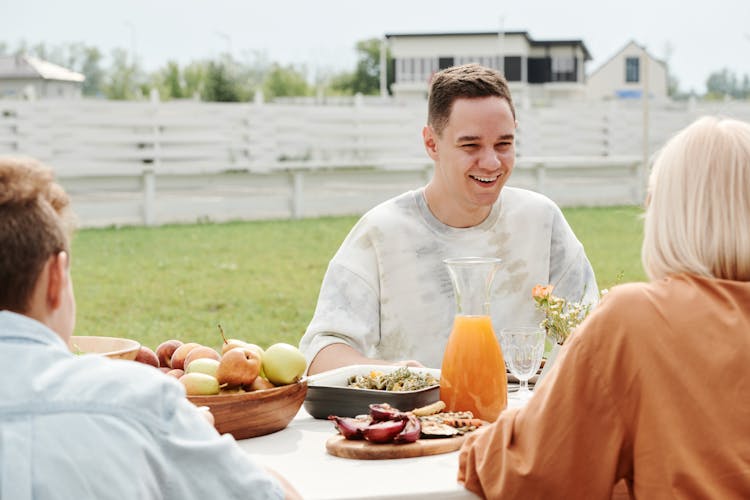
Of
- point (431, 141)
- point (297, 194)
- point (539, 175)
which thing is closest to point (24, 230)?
point (431, 141)

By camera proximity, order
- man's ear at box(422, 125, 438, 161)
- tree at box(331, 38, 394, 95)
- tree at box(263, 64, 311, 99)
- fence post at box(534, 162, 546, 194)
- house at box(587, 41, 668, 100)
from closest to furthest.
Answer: man's ear at box(422, 125, 438, 161) < fence post at box(534, 162, 546, 194) < tree at box(263, 64, 311, 99) < tree at box(331, 38, 394, 95) < house at box(587, 41, 668, 100)

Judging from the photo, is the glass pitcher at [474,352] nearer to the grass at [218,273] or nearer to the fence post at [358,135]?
the grass at [218,273]

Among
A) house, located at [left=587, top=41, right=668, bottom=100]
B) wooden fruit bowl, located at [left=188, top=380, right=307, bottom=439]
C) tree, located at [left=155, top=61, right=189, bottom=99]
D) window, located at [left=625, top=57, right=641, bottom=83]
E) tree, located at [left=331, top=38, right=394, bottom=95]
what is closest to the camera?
wooden fruit bowl, located at [left=188, top=380, right=307, bottom=439]

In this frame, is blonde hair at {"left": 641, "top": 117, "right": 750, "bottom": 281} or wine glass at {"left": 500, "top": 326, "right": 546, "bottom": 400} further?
wine glass at {"left": 500, "top": 326, "right": 546, "bottom": 400}

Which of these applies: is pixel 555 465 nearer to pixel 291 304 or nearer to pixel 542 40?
pixel 291 304

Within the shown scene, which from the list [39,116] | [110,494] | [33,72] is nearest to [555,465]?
[110,494]

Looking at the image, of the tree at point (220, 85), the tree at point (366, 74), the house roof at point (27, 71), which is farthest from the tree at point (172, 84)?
the tree at point (366, 74)

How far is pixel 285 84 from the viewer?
235 feet

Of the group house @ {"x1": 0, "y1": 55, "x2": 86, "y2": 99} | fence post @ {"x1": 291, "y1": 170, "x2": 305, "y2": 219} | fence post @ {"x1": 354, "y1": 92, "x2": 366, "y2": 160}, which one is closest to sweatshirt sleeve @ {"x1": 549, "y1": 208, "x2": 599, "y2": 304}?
fence post @ {"x1": 291, "y1": 170, "x2": 305, "y2": 219}

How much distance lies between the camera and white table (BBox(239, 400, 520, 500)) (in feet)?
6.10

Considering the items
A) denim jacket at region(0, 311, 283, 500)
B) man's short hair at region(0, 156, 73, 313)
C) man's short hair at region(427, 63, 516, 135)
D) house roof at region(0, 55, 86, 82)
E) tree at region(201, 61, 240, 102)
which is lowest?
denim jacket at region(0, 311, 283, 500)

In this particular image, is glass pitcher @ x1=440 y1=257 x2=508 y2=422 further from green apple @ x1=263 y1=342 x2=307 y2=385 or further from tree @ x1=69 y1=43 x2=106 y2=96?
tree @ x1=69 y1=43 x2=106 y2=96

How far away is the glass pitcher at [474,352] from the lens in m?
2.25

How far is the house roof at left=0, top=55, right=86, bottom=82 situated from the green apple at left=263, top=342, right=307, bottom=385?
221ft
